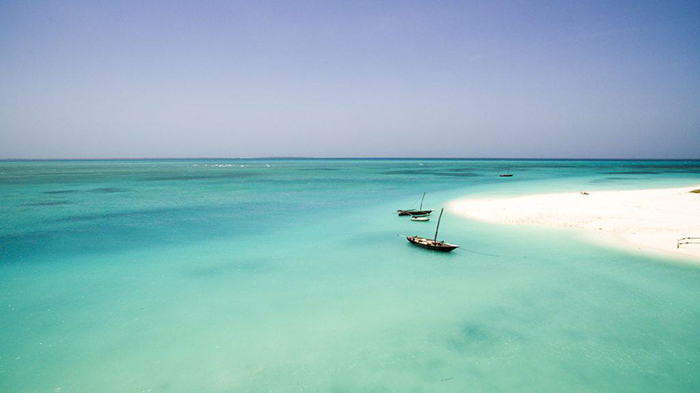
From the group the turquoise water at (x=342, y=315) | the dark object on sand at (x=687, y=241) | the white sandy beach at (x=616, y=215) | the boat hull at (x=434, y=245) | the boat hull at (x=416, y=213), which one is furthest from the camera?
the boat hull at (x=416, y=213)

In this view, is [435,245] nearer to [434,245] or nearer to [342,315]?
[434,245]

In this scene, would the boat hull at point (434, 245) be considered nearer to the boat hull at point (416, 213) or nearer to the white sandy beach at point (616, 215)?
the boat hull at point (416, 213)

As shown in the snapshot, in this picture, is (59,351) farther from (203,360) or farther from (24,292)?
(24,292)

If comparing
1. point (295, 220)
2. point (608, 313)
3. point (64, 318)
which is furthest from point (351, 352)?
point (295, 220)

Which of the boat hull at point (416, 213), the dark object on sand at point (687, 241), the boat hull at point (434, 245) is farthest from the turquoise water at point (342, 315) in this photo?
the boat hull at point (416, 213)

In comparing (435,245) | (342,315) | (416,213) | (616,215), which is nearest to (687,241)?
(616,215)

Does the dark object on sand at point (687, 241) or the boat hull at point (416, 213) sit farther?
the boat hull at point (416, 213)
